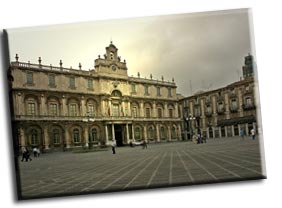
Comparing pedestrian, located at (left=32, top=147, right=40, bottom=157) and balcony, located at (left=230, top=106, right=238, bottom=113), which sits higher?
balcony, located at (left=230, top=106, right=238, bottom=113)

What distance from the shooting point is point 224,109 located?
6602 millimetres

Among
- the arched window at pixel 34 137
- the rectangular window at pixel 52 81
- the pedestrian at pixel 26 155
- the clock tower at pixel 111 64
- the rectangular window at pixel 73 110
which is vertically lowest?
the pedestrian at pixel 26 155

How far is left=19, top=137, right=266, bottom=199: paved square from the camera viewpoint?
19.5 feet

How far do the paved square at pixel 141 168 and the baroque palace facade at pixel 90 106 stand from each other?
229 mm

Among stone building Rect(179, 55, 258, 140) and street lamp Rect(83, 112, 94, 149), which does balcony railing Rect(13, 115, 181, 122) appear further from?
stone building Rect(179, 55, 258, 140)

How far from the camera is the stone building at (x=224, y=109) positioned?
6230mm

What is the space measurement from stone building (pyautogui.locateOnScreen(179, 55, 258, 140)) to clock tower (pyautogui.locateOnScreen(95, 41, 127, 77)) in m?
1.05

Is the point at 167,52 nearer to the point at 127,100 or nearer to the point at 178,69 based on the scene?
the point at 178,69

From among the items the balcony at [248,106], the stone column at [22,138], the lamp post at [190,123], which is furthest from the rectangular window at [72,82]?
the balcony at [248,106]

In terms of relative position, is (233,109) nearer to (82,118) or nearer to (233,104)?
(233,104)

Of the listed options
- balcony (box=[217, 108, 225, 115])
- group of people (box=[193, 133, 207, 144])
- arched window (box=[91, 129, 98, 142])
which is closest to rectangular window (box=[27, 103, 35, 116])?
arched window (box=[91, 129, 98, 142])

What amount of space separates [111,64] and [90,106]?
725 millimetres

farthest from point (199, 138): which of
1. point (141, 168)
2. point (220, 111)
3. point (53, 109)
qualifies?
point (53, 109)

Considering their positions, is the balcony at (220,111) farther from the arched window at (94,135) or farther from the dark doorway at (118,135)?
the arched window at (94,135)
